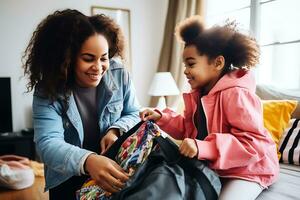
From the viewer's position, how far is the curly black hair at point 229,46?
1.25 m

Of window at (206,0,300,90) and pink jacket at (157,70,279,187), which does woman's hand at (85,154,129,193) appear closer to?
pink jacket at (157,70,279,187)

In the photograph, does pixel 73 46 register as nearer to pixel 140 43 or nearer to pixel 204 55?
pixel 204 55

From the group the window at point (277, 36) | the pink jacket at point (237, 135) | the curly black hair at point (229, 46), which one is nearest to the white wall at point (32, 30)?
the window at point (277, 36)

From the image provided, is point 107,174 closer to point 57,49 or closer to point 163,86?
point 57,49

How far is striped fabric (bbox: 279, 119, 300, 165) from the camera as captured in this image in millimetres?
1547

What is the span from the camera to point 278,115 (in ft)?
5.46

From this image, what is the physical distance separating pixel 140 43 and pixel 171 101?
3.24 feet

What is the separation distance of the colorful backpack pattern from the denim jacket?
7 cm

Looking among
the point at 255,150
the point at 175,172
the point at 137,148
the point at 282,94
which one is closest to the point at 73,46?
the point at 137,148

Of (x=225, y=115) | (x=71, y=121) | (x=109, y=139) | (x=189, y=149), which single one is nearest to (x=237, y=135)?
(x=225, y=115)

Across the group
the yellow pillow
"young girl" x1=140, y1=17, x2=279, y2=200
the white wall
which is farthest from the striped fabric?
the white wall

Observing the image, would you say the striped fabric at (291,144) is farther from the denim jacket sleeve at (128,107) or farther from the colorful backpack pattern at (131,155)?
Result: the colorful backpack pattern at (131,155)

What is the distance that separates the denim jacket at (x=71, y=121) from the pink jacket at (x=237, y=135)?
36 cm

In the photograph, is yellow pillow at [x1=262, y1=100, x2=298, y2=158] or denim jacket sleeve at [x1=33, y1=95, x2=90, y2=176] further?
yellow pillow at [x1=262, y1=100, x2=298, y2=158]
